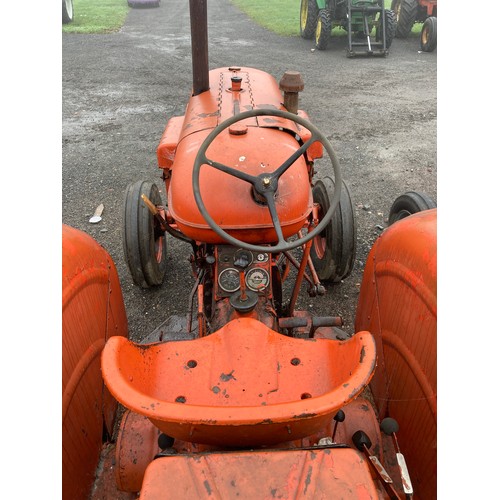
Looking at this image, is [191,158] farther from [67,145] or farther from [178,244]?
[67,145]

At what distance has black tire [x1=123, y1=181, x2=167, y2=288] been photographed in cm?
277

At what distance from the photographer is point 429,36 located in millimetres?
9023

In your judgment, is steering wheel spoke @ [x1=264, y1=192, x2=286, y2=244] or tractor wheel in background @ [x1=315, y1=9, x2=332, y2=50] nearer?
steering wheel spoke @ [x1=264, y1=192, x2=286, y2=244]

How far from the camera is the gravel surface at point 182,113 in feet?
11.3

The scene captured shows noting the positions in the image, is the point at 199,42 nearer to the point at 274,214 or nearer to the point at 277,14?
the point at 274,214

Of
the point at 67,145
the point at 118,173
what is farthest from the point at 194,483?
the point at 67,145

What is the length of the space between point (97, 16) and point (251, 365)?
1405 cm

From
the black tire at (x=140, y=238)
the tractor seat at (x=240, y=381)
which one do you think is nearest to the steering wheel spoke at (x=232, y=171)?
the tractor seat at (x=240, y=381)

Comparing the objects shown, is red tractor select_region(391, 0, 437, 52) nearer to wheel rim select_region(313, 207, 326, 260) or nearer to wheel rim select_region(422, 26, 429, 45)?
wheel rim select_region(422, 26, 429, 45)

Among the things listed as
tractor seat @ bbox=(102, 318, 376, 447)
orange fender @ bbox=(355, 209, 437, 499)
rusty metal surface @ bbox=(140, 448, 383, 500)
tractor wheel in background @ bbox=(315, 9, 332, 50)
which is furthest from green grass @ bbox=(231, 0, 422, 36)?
rusty metal surface @ bbox=(140, 448, 383, 500)

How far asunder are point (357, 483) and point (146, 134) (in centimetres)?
504

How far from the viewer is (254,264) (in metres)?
2.02

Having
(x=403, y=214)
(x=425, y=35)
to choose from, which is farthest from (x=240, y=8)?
(x=403, y=214)

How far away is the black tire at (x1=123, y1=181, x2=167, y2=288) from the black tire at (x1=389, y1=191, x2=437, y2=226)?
5.51 feet
